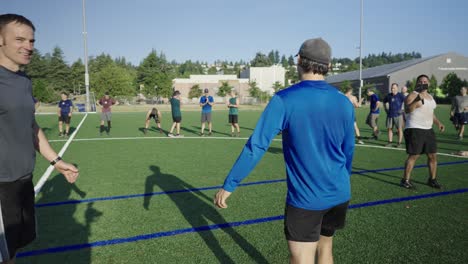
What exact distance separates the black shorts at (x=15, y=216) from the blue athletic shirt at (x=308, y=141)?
4.86ft

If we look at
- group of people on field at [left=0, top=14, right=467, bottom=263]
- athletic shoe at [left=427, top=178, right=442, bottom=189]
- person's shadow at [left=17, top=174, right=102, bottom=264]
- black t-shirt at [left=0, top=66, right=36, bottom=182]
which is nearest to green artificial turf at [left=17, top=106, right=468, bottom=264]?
person's shadow at [left=17, top=174, right=102, bottom=264]

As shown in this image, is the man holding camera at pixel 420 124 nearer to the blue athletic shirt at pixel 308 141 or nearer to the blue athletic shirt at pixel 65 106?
the blue athletic shirt at pixel 308 141

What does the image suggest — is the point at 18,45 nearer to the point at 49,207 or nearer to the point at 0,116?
the point at 0,116

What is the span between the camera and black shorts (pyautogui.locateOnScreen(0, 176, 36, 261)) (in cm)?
214

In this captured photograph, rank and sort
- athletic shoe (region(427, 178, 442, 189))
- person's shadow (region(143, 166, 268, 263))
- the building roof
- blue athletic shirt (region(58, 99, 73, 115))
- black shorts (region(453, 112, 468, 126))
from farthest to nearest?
the building roof → blue athletic shirt (region(58, 99, 73, 115)) → black shorts (region(453, 112, 468, 126)) → athletic shoe (region(427, 178, 442, 189)) → person's shadow (region(143, 166, 268, 263))

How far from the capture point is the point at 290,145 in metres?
2.27

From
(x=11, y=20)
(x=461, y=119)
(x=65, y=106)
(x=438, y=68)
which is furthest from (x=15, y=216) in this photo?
(x=438, y=68)

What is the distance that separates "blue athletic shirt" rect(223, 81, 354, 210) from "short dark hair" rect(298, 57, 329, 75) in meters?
0.09

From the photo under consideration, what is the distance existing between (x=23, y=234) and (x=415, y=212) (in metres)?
5.07

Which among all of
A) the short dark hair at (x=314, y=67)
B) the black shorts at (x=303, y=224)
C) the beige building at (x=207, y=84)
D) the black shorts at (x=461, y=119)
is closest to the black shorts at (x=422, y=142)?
the black shorts at (x=303, y=224)

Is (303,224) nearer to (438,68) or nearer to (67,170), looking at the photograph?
(67,170)

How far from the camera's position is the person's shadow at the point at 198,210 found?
374 centimetres

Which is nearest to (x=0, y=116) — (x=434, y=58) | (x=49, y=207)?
(x=49, y=207)

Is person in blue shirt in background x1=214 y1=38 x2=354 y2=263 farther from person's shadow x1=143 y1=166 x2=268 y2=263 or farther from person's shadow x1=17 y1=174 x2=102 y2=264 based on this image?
person's shadow x1=17 y1=174 x2=102 y2=264
